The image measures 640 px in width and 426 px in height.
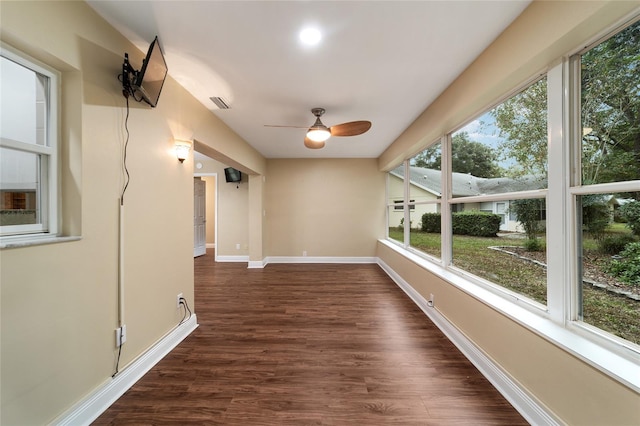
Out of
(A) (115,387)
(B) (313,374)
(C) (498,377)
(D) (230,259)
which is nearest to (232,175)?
(D) (230,259)

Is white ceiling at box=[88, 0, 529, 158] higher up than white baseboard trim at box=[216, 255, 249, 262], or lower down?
higher up

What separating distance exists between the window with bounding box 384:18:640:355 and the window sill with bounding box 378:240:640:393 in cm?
2

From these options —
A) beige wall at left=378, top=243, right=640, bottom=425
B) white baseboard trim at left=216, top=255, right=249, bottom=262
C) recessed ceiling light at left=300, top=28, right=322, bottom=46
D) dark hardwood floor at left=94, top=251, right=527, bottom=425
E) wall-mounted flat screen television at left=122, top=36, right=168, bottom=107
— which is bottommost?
dark hardwood floor at left=94, top=251, right=527, bottom=425

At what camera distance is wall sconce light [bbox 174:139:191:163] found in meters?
2.22

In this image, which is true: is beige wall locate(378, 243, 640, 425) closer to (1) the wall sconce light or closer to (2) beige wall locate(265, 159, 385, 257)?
(1) the wall sconce light

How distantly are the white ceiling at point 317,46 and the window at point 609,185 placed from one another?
23.1 inches

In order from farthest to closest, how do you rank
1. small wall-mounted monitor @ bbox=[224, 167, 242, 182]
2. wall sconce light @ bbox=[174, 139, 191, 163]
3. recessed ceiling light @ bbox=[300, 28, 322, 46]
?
small wall-mounted monitor @ bbox=[224, 167, 242, 182] < wall sconce light @ bbox=[174, 139, 191, 163] < recessed ceiling light @ bbox=[300, 28, 322, 46]

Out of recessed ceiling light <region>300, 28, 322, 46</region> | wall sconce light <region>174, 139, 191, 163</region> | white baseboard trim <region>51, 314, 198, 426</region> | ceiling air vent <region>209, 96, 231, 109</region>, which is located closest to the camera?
white baseboard trim <region>51, 314, 198, 426</region>

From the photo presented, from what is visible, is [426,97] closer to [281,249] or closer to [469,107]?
[469,107]

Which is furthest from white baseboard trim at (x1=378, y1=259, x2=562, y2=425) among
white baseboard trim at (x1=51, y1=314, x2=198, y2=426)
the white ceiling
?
white baseboard trim at (x1=51, y1=314, x2=198, y2=426)

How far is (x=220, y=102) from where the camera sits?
2617 mm

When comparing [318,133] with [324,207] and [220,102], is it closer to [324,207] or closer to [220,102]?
[220,102]

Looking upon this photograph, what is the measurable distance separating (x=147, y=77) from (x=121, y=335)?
181 cm

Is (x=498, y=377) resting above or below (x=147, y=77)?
below
